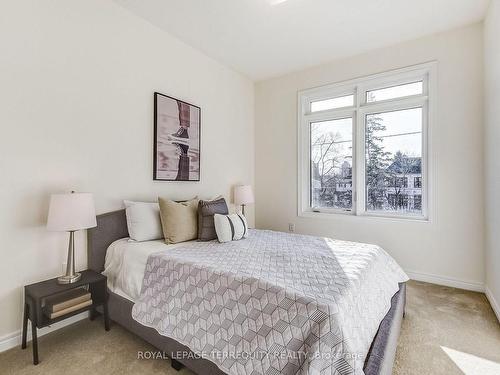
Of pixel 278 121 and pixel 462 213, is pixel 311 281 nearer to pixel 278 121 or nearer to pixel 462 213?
pixel 462 213

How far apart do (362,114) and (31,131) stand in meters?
3.44

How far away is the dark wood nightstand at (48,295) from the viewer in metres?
1.69

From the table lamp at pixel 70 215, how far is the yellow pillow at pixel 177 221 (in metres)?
0.59

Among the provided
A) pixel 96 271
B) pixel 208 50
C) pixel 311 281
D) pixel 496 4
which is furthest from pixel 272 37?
pixel 96 271

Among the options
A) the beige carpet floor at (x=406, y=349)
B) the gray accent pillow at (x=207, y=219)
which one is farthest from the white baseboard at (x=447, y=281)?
the gray accent pillow at (x=207, y=219)

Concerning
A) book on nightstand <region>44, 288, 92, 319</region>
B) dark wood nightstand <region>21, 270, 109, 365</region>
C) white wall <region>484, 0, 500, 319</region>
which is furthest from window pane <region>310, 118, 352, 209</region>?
book on nightstand <region>44, 288, 92, 319</region>

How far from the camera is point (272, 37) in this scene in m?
3.01

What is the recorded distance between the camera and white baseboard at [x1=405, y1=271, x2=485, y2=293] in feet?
9.09

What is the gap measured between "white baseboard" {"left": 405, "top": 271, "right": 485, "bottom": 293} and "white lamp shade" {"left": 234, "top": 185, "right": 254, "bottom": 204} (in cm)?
214

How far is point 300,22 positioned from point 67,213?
2731 mm

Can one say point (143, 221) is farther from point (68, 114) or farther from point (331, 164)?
point (331, 164)

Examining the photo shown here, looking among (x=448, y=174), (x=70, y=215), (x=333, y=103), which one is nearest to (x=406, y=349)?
(x=448, y=174)

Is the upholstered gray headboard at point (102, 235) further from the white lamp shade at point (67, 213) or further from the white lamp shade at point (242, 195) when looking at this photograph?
the white lamp shade at point (242, 195)

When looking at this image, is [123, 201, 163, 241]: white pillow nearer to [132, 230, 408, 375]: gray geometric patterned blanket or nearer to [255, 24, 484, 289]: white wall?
[132, 230, 408, 375]: gray geometric patterned blanket
